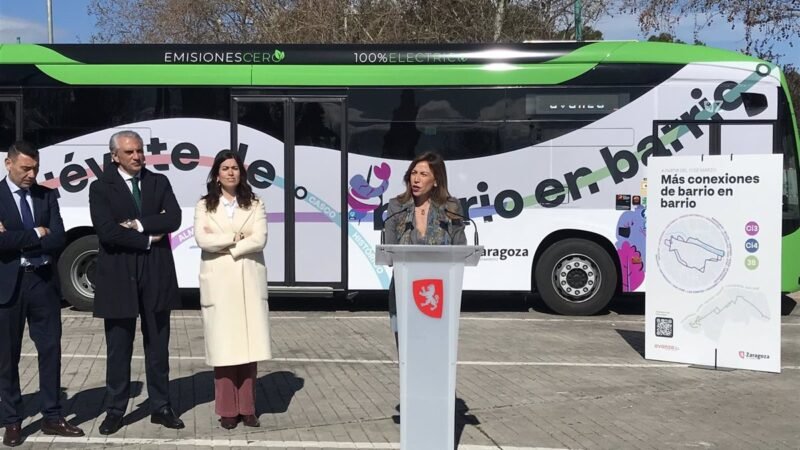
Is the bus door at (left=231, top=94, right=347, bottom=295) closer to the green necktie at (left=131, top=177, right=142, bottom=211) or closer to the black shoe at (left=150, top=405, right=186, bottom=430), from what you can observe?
the black shoe at (left=150, top=405, right=186, bottom=430)

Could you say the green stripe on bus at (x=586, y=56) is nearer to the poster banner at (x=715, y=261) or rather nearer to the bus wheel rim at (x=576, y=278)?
the bus wheel rim at (x=576, y=278)

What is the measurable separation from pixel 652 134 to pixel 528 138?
1.61 meters

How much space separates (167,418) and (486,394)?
2650 mm

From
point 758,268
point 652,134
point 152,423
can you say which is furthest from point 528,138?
point 152,423

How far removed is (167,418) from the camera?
6.21 m

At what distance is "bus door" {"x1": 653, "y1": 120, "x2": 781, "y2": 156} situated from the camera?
36.6ft

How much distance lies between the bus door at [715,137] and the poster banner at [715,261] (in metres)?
2.75

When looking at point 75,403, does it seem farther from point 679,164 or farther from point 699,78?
point 699,78

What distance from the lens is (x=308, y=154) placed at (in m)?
11.5

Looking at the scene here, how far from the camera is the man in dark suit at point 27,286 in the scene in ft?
19.0

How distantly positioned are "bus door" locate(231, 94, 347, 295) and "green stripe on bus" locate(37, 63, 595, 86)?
0.83 feet

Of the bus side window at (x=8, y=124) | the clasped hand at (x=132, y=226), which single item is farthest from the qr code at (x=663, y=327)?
the bus side window at (x=8, y=124)

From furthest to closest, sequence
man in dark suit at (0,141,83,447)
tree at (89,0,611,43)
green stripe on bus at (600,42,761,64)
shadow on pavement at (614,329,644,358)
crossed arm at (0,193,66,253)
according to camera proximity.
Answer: tree at (89,0,611,43) → green stripe on bus at (600,42,761,64) → shadow on pavement at (614,329,644,358) → man in dark suit at (0,141,83,447) → crossed arm at (0,193,66,253)

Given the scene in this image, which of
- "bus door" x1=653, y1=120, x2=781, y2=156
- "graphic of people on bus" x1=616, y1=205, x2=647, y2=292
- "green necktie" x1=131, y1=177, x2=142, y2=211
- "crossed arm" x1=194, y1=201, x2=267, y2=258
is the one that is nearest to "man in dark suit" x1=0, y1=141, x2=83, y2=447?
"green necktie" x1=131, y1=177, x2=142, y2=211
